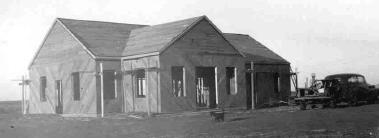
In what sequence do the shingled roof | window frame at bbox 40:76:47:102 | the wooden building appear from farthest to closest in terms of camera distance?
window frame at bbox 40:76:47:102
the shingled roof
the wooden building

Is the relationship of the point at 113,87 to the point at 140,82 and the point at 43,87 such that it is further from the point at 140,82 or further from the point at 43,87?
the point at 43,87

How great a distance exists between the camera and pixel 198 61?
29.0 metres

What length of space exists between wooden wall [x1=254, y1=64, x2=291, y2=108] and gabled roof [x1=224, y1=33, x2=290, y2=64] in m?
0.41

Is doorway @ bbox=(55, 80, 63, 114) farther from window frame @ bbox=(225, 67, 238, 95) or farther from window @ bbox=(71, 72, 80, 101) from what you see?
window frame @ bbox=(225, 67, 238, 95)

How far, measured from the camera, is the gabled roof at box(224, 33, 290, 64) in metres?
36.3

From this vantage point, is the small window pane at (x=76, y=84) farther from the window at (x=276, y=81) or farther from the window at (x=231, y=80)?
the window at (x=276, y=81)

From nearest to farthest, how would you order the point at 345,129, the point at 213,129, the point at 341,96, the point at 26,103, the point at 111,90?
1. the point at 345,129
2. the point at 213,129
3. the point at 341,96
4. the point at 111,90
5. the point at 26,103

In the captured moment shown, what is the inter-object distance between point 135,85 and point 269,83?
456 inches

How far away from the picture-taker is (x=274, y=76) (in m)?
37.3

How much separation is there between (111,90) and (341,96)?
12.7 m

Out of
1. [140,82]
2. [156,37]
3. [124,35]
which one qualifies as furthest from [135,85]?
[124,35]

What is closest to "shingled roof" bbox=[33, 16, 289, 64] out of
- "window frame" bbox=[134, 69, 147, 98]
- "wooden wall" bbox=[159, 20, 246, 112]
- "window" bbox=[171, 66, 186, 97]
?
"wooden wall" bbox=[159, 20, 246, 112]

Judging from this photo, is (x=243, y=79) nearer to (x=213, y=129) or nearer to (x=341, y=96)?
(x=341, y=96)

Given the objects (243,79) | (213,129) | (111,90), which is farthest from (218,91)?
(213,129)
